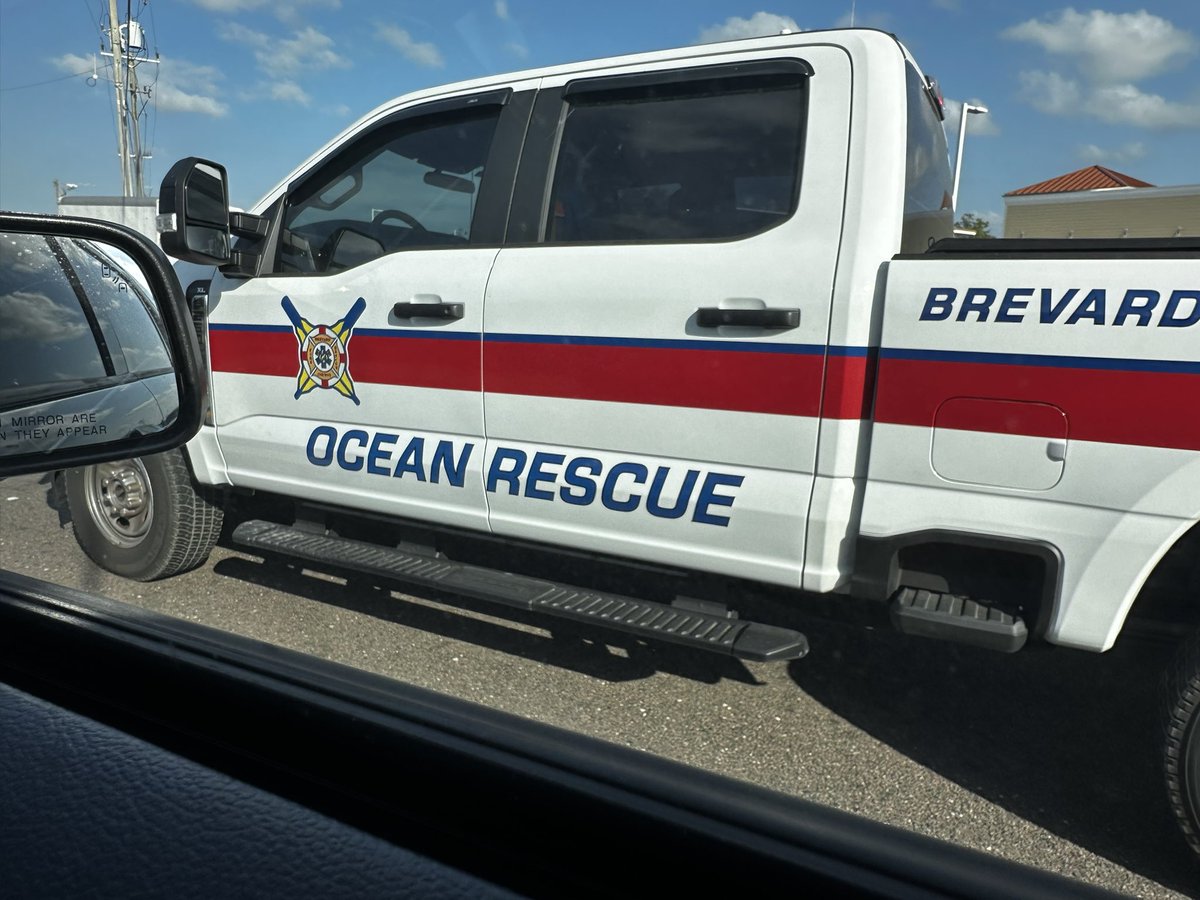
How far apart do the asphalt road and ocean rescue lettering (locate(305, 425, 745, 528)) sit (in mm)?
651

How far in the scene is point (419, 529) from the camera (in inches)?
136

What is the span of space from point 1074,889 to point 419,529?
107 inches

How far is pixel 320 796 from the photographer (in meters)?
1.16

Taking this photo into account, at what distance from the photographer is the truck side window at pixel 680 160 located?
2.72 metres

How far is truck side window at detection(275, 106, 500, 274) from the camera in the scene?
327cm

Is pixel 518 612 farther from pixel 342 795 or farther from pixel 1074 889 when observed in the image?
pixel 1074 889

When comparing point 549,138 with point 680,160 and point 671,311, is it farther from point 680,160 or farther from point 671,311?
point 671,311

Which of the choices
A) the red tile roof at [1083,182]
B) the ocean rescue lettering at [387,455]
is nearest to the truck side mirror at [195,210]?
the ocean rescue lettering at [387,455]

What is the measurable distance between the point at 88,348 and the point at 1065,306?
6.60ft

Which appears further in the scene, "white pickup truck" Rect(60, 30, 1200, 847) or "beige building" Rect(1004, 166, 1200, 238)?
"beige building" Rect(1004, 166, 1200, 238)

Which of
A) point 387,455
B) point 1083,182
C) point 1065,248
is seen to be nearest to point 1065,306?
point 1065,248

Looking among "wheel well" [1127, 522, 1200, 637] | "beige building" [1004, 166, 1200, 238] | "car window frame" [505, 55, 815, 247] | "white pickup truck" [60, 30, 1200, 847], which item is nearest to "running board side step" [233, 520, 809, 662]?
"white pickup truck" [60, 30, 1200, 847]

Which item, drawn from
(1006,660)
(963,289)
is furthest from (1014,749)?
(963,289)

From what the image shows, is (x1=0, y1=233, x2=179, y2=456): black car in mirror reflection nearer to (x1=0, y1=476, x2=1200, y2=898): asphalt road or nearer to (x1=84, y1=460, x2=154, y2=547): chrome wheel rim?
(x1=0, y1=476, x2=1200, y2=898): asphalt road
